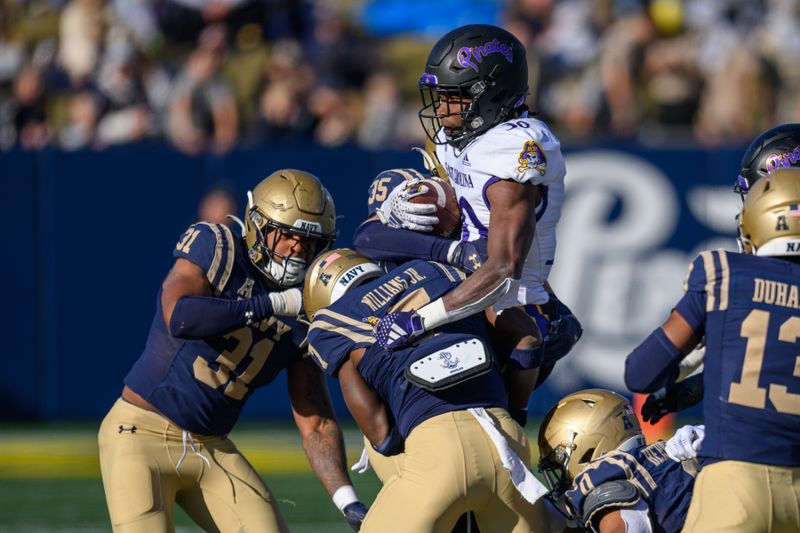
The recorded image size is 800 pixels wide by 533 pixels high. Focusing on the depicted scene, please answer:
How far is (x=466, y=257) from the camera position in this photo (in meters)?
4.45

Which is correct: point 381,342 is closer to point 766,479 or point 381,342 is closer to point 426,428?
point 426,428

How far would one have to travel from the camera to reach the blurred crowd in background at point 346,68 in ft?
35.3

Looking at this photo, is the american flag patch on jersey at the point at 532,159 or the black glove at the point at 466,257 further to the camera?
the black glove at the point at 466,257

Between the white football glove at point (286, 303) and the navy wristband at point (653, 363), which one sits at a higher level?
the navy wristband at point (653, 363)

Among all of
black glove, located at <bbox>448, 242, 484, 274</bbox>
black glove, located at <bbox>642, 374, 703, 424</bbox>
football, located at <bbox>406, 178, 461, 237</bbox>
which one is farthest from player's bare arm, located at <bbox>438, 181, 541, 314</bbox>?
black glove, located at <bbox>642, 374, 703, 424</bbox>

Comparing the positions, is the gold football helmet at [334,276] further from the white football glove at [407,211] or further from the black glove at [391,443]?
the black glove at [391,443]

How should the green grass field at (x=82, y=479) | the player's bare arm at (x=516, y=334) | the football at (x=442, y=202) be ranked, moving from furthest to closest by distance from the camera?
the green grass field at (x=82, y=479) < the football at (x=442, y=202) < the player's bare arm at (x=516, y=334)

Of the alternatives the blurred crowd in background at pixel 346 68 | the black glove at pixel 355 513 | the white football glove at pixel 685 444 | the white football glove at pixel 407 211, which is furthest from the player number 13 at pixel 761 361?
the blurred crowd in background at pixel 346 68

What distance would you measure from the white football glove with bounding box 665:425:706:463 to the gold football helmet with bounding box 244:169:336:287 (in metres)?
1.53

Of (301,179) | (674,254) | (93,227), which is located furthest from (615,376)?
(301,179)

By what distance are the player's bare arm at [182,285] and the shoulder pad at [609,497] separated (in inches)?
64.1

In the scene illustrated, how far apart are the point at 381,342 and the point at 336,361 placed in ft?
0.68

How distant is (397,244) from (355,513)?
97 centimetres

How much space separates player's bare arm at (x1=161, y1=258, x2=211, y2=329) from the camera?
4.81 m
